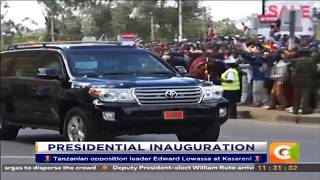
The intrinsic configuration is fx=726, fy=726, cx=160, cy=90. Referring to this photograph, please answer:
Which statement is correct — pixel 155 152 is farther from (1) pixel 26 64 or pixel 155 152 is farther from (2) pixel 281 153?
(1) pixel 26 64

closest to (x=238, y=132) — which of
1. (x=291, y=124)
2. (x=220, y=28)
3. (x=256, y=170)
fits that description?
(x=291, y=124)

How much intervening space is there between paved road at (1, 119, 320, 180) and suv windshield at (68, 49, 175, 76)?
1608 millimetres

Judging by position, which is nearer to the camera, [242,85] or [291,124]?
[291,124]

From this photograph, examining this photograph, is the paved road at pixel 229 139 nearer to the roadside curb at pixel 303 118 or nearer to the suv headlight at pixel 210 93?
the roadside curb at pixel 303 118

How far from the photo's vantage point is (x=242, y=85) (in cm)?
2059

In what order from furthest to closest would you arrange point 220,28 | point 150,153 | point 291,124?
1. point 220,28
2. point 291,124
3. point 150,153

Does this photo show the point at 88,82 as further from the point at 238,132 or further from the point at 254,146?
the point at 238,132

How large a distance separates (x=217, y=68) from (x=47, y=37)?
60706mm

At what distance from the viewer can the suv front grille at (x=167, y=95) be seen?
1064 centimetres

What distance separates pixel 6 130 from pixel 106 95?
3.77m

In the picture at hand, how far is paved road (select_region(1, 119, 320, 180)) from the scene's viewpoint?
28.7 ft

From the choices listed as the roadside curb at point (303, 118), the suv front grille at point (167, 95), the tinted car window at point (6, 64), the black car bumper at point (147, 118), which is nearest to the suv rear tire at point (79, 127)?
the black car bumper at point (147, 118)

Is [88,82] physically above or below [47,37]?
above

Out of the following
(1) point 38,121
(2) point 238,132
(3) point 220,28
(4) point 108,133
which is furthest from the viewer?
(3) point 220,28
